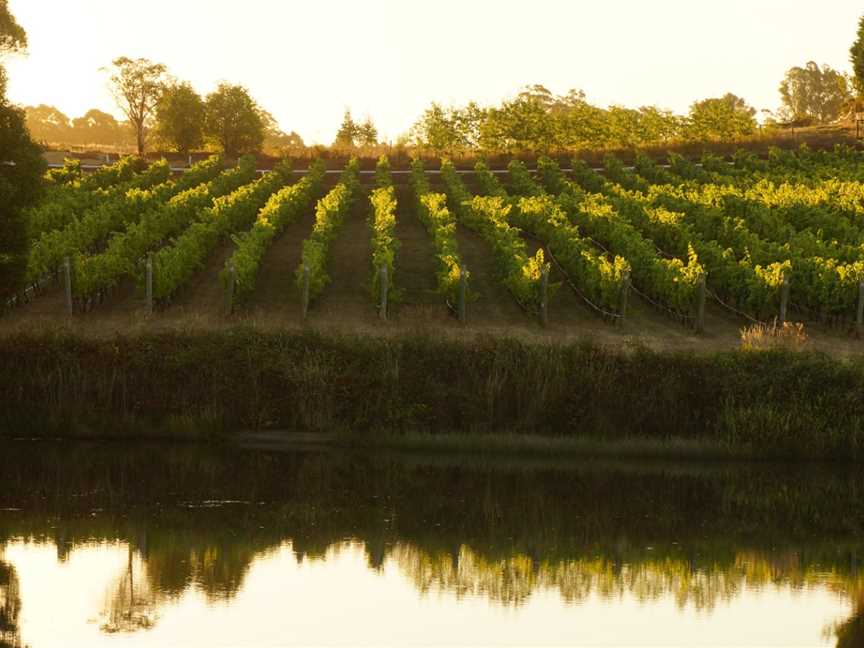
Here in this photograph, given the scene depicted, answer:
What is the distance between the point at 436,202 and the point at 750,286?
65.5ft

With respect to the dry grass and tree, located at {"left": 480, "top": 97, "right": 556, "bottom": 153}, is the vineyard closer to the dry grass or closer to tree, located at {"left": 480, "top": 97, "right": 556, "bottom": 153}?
the dry grass

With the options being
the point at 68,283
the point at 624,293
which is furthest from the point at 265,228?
the point at 624,293

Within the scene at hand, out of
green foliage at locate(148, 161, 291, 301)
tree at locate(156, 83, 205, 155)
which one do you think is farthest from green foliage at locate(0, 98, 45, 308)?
tree at locate(156, 83, 205, 155)

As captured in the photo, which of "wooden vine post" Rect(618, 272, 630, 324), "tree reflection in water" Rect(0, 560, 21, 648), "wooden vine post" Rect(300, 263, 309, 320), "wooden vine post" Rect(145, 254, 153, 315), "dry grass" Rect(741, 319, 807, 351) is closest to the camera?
"tree reflection in water" Rect(0, 560, 21, 648)

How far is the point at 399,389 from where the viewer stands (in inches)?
1332

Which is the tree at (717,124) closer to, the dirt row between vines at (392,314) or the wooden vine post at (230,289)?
the dirt row between vines at (392,314)

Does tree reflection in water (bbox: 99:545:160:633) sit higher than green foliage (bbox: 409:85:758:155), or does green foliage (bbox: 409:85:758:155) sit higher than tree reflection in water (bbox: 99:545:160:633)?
green foliage (bbox: 409:85:758:155)

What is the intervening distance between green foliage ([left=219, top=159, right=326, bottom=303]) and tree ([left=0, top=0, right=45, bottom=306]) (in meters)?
7.00

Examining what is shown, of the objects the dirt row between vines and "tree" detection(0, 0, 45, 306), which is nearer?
"tree" detection(0, 0, 45, 306)

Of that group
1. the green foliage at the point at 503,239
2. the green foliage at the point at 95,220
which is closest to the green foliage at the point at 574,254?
the green foliage at the point at 503,239

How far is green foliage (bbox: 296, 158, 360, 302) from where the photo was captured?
4495 centimetres

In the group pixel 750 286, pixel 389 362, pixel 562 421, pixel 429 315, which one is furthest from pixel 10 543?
pixel 750 286

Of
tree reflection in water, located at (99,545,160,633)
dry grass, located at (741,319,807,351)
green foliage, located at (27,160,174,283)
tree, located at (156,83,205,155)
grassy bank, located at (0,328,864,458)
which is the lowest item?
tree reflection in water, located at (99,545,160,633)

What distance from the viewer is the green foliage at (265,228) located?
44.3 metres
